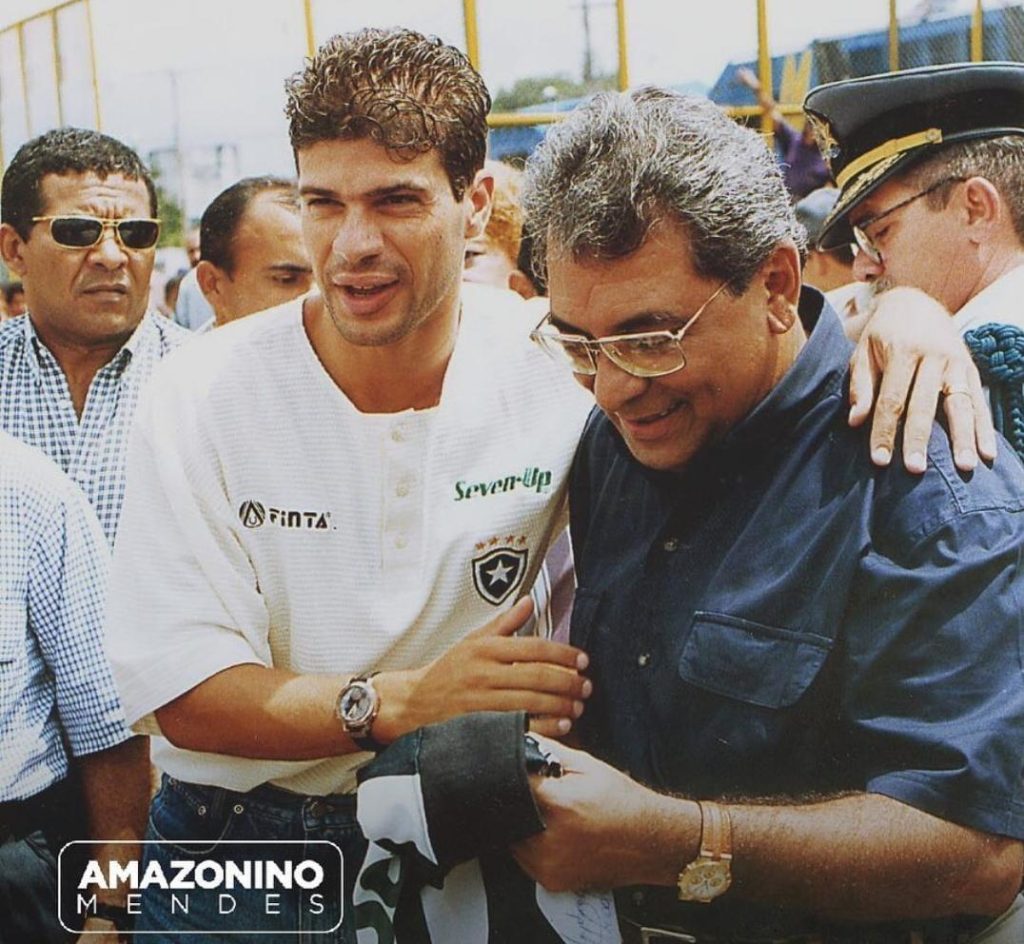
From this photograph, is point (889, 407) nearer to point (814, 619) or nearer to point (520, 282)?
point (814, 619)

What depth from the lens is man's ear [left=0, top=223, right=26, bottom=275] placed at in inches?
58.1

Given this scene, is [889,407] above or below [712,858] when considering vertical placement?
above

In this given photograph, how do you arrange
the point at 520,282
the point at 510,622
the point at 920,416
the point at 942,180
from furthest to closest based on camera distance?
1. the point at 520,282
2. the point at 942,180
3. the point at 510,622
4. the point at 920,416

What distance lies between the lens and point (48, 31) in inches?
52.4

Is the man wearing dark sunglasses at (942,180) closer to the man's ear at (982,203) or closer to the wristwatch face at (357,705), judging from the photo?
the man's ear at (982,203)

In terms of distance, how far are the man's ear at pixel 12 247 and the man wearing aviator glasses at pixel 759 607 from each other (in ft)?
2.71

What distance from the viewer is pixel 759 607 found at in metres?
0.84

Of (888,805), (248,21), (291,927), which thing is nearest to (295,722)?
(291,927)

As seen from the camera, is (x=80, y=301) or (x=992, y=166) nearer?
(x=992, y=166)

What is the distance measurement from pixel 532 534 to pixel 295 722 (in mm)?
249

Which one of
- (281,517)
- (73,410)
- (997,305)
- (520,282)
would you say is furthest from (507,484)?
(520,282)

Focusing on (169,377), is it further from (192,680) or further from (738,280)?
(738,280)

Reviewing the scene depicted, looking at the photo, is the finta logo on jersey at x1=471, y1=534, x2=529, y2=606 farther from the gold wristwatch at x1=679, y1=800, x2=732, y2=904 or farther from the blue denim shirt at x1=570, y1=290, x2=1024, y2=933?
the gold wristwatch at x1=679, y1=800, x2=732, y2=904

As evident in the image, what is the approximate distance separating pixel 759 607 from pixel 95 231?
0.98 metres
